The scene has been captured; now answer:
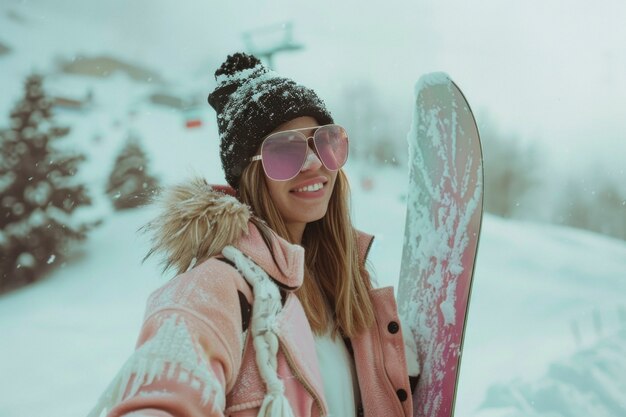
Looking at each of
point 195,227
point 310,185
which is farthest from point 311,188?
point 195,227

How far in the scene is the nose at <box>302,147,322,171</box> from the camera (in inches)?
52.6

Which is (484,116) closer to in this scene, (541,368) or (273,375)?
(541,368)

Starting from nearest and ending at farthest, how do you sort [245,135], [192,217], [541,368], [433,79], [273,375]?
[273,375], [192,217], [245,135], [433,79], [541,368]

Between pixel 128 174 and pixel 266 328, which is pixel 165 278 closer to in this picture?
pixel 128 174

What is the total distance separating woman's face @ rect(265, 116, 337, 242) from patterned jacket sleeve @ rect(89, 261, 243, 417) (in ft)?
1.16

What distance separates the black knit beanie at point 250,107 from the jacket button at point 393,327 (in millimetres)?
525

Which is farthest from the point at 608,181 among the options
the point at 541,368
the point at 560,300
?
the point at 541,368

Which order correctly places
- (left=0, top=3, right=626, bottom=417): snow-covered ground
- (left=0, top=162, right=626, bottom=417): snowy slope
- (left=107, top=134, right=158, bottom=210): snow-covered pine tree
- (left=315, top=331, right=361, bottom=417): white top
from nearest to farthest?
(left=315, top=331, right=361, bottom=417): white top
(left=0, top=3, right=626, bottom=417): snow-covered ground
(left=0, top=162, right=626, bottom=417): snowy slope
(left=107, top=134, right=158, bottom=210): snow-covered pine tree

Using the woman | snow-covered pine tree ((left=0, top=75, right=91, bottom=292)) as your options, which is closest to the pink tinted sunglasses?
the woman

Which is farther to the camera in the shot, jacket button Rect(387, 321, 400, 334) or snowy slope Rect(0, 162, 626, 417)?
snowy slope Rect(0, 162, 626, 417)

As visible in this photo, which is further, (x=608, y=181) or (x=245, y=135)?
(x=608, y=181)

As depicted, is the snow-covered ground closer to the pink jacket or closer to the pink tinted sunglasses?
the pink tinted sunglasses

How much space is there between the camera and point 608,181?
474 inches

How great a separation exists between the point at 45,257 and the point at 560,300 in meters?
6.34
